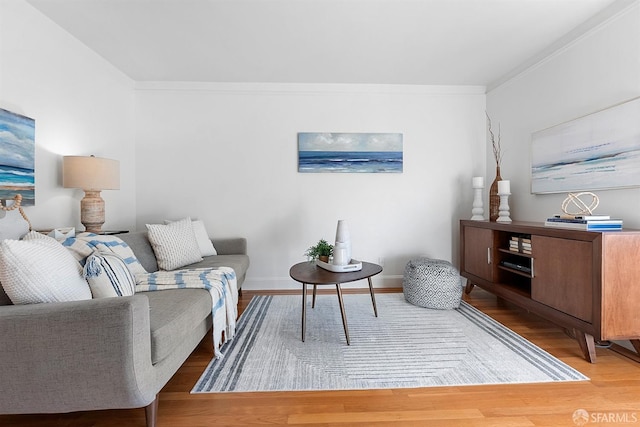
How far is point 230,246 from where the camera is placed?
3.16 metres

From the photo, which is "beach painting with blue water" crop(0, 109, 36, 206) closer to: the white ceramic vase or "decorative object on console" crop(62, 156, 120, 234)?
"decorative object on console" crop(62, 156, 120, 234)

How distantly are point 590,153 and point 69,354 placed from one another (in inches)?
134

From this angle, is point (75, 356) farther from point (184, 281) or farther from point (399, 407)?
point (399, 407)

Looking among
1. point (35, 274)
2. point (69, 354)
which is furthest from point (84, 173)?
point (69, 354)

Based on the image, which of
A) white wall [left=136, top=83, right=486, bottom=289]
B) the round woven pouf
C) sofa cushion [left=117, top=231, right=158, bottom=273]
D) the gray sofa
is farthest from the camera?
white wall [left=136, top=83, right=486, bottom=289]

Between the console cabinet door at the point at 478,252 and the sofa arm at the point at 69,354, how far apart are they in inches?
112

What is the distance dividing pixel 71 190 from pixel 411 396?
295cm

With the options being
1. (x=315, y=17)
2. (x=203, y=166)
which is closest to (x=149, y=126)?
(x=203, y=166)

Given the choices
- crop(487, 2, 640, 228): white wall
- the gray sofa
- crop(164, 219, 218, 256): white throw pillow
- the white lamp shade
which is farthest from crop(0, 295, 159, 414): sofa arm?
crop(487, 2, 640, 228): white wall

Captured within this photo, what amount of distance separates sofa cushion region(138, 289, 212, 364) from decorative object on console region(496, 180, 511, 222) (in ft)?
9.15

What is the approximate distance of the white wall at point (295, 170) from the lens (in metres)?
3.41

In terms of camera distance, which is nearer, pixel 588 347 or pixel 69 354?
pixel 69 354

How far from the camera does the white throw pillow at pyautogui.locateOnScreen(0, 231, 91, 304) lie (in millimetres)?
1184

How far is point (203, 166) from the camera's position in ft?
11.3
